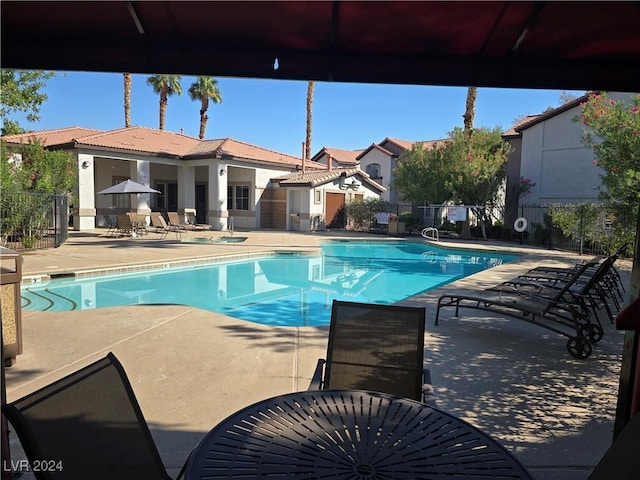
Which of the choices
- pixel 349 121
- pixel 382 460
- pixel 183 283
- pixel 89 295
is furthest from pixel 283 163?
pixel 382 460

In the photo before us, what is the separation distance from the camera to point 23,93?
13609 mm

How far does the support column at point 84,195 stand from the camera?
61.7ft

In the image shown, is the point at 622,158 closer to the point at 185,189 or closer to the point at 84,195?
the point at 84,195

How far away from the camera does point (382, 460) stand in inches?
62.9

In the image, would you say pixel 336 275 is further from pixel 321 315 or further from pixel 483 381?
pixel 483 381

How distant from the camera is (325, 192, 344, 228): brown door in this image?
25225 mm

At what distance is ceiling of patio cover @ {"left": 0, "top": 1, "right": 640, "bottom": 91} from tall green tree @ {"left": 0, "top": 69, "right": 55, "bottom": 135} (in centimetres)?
1336

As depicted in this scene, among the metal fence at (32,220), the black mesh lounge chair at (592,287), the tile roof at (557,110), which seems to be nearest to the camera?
the black mesh lounge chair at (592,287)

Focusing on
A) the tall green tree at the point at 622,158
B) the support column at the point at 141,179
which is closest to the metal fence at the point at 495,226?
the tall green tree at the point at 622,158

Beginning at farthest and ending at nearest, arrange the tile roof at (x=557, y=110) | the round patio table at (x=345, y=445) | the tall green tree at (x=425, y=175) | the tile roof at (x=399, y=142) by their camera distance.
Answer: the tile roof at (x=399, y=142) < the tall green tree at (x=425, y=175) < the tile roof at (x=557, y=110) < the round patio table at (x=345, y=445)

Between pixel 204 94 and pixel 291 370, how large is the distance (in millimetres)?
32050

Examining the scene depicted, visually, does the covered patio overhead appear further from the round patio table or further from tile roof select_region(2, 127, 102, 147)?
tile roof select_region(2, 127, 102, 147)

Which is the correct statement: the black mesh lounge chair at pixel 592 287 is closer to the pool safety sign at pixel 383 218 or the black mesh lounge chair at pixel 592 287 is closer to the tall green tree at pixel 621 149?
the tall green tree at pixel 621 149

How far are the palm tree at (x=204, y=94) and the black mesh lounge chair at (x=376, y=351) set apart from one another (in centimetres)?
3206
